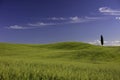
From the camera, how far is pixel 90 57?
135ft

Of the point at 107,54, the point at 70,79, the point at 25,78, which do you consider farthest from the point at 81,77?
the point at 107,54

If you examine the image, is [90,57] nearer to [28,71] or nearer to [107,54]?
[107,54]

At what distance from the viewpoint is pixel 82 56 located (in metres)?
42.1

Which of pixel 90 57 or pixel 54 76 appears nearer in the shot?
pixel 54 76

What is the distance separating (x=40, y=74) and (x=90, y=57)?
32515 mm

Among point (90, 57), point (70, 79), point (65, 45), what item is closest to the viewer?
point (70, 79)

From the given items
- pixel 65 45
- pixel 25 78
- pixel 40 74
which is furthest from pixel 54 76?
pixel 65 45

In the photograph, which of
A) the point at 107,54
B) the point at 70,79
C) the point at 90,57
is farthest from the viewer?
the point at 107,54

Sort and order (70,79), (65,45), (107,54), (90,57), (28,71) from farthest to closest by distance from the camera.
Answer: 1. (65,45)
2. (107,54)
3. (90,57)
4. (28,71)
5. (70,79)

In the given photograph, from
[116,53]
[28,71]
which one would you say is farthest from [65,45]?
[28,71]

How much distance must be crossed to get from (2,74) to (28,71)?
3.73 ft

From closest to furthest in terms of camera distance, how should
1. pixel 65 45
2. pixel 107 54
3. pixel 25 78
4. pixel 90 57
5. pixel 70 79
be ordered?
pixel 25 78 → pixel 70 79 → pixel 90 57 → pixel 107 54 → pixel 65 45

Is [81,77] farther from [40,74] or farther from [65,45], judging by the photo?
[65,45]

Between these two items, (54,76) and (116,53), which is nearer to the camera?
(54,76)
